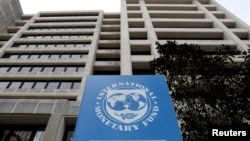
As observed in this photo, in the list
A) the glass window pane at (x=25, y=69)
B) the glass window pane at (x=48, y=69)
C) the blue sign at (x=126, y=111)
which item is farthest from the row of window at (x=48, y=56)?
the blue sign at (x=126, y=111)

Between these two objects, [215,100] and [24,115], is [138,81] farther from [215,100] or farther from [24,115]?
[24,115]

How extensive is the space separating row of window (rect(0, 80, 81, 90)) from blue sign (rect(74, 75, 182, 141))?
69.7ft

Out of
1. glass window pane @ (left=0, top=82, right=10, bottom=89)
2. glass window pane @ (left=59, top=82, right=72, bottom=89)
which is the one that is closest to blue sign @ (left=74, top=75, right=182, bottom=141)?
glass window pane @ (left=59, top=82, right=72, bottom=89)

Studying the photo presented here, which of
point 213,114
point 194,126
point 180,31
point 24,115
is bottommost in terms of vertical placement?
point 24,115

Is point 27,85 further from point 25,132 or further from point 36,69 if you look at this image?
point 25,132

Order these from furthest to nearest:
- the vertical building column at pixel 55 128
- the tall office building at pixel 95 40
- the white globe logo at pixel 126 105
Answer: the tall office building at pixel 95 40
the vertical building column at pixel 55 128
the white globe logo at pixel 126 105

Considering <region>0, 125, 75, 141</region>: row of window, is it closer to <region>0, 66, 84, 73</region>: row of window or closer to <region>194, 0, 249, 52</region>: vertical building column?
<region>0, 66, 84, 73</region>: row of window

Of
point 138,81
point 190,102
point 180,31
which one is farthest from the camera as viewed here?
point 180,31

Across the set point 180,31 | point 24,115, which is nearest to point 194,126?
point 24,115

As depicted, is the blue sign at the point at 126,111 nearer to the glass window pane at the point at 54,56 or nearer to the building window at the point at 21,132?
the building window at the point at 21,132

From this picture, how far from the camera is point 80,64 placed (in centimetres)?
3162

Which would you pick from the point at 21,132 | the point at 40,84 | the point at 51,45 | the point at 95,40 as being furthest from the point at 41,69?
the point at 21,132

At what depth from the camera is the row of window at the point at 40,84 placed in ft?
94.0

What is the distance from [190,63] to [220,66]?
122 cm
